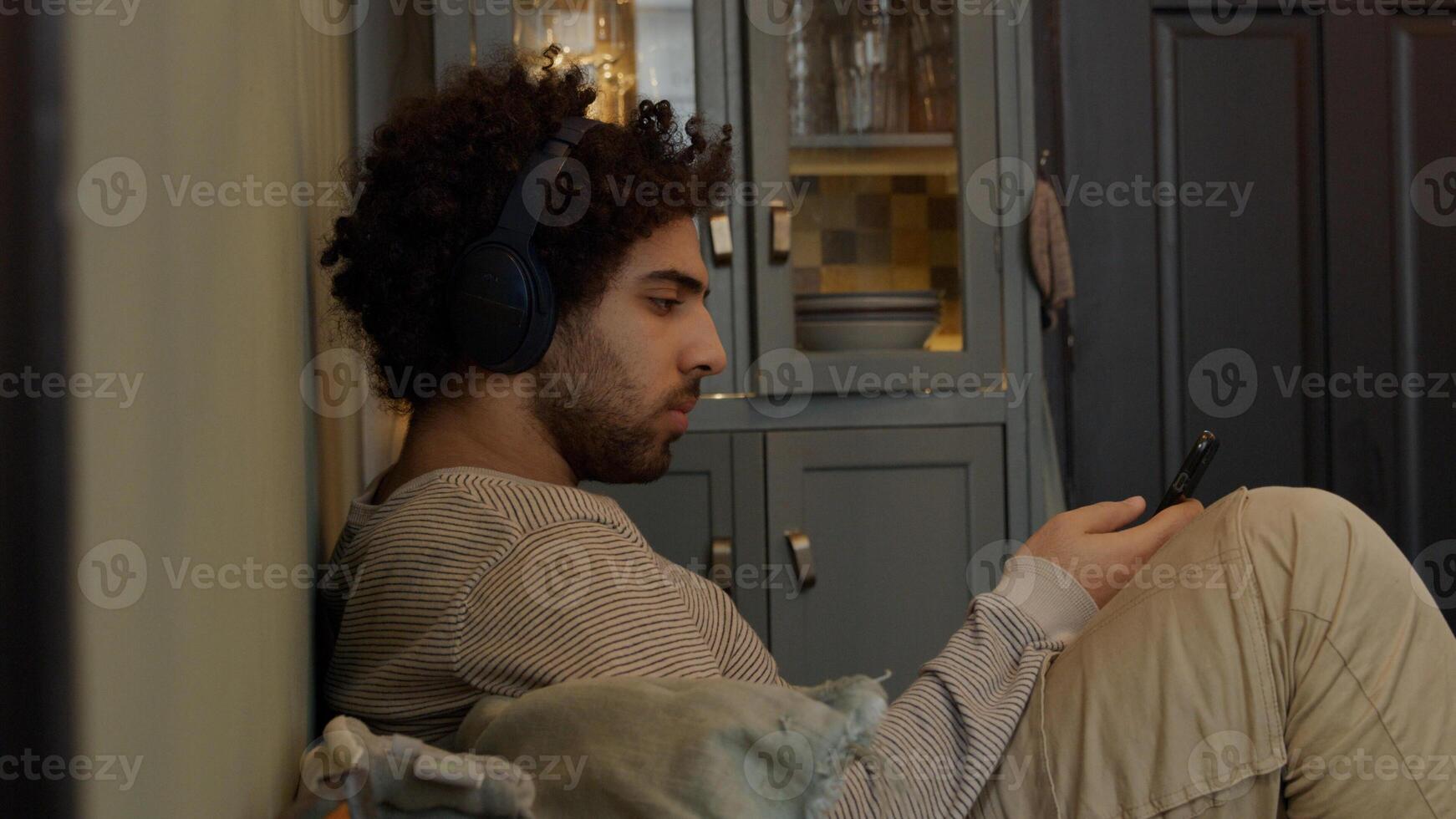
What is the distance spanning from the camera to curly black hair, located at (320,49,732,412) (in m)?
1.07

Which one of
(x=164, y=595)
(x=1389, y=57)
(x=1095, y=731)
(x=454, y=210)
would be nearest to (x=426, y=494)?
(x=454, y=210)

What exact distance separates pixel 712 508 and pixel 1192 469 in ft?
3.00

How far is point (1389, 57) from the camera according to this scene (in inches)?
95.8

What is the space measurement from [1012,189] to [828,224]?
29 centimetres

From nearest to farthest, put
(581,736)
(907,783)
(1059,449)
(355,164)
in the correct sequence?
1. (581,736)
2. (907,783)
3. (355,164)
4. (1059,449)

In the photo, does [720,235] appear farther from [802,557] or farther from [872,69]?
[802,557]

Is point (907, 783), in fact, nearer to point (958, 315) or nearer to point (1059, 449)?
point (958, 315)

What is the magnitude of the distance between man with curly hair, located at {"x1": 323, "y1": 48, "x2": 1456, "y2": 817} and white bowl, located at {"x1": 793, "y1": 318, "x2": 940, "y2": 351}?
0.79 m

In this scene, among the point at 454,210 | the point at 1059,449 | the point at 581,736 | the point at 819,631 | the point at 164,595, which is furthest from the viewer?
the point at 1059,449

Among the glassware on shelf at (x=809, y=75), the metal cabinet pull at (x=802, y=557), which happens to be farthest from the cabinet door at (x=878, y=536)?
the glassware on shelf at (x=809, y=75)

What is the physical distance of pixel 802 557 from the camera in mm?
1908

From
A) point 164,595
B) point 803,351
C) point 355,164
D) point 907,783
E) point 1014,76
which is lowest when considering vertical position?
point 907,783

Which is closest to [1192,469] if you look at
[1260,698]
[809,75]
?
[1260,698]

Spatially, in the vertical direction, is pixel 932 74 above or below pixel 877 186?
above
